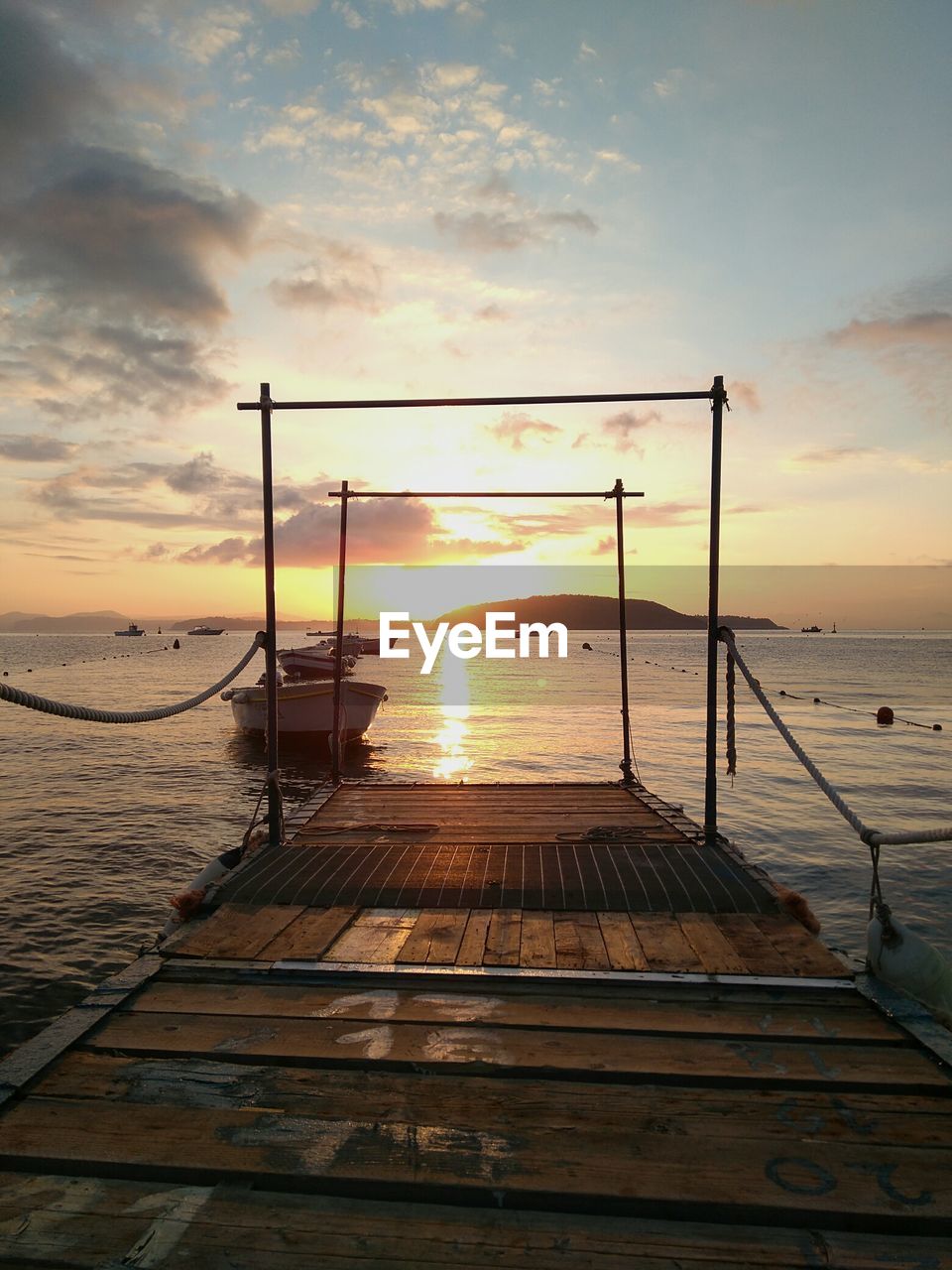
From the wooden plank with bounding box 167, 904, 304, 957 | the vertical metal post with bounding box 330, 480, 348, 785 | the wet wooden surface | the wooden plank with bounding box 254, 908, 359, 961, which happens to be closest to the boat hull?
the vertical metal post with bounding box 330, 480, 348, 785

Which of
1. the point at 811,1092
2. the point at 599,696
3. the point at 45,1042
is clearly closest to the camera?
the point at 811,1092

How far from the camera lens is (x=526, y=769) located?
2638 cm

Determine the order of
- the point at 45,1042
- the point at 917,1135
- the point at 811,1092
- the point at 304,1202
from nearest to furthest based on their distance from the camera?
the point at 304,1202
the point at 917,1135
the point at 811,1092
the point at 45,1042

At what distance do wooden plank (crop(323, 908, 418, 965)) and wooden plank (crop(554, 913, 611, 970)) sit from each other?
3.65 ft

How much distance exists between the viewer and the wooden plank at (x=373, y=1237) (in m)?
2.78

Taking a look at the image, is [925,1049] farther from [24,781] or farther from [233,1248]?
[24,781]

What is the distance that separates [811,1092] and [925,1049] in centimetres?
87

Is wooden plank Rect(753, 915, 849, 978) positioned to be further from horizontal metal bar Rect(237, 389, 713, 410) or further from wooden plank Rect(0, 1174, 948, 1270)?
horizontal metal bar Rect(237, 389, 713, 410)

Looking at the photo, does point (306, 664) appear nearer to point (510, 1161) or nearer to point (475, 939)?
point (475, 939)

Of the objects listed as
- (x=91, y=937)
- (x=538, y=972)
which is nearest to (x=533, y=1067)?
(x=538, y=972)

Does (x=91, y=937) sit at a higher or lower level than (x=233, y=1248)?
lower

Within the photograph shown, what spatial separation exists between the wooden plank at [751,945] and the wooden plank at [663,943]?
324 millimetres

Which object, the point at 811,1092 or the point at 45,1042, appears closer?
the point at 811,1092

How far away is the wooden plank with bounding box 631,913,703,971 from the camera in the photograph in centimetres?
516
